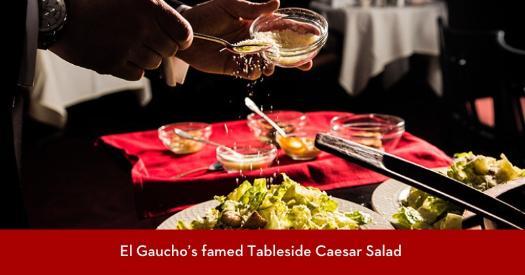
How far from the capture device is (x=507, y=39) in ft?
12.2

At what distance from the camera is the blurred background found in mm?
2969

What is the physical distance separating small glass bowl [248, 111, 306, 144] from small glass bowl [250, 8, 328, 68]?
1.19 feet

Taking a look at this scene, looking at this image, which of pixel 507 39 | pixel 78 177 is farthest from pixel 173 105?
pixel 507 39

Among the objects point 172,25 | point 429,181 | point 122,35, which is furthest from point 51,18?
point 429,181

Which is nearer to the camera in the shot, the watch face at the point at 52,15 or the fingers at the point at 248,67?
the watch face at the point at 52,15

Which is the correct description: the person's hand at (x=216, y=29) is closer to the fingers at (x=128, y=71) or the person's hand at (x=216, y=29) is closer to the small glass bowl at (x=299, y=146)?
the small glass bowl at (x=299, y=146)

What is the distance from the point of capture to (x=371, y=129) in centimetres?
164

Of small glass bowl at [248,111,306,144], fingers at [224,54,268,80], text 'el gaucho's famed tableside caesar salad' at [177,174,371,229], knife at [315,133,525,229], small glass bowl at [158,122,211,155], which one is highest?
knife at [315,133,525,229]

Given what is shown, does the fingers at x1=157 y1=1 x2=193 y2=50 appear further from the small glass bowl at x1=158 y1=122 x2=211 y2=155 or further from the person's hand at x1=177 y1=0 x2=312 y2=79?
the small glass bowl at x1=158 y1=122 x2=211 y2=155

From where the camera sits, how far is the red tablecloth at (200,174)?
1.38 metres

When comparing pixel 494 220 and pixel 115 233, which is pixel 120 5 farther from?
pixel 494 220

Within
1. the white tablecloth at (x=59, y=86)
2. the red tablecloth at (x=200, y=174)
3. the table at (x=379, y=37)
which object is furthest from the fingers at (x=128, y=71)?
the table at (x=379, y=37)

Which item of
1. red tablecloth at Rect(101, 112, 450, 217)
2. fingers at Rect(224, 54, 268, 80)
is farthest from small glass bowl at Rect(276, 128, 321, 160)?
fingers at Rect(224, 54, 268, 80)

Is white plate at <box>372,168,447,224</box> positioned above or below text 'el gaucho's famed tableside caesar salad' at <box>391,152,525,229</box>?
below
